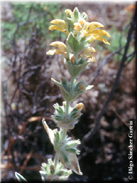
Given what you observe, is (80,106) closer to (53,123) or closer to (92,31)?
(92,31)

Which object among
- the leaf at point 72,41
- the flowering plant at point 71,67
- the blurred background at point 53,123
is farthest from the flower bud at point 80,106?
the blurred background at point 53,123

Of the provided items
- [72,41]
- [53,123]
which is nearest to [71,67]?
[72,41]

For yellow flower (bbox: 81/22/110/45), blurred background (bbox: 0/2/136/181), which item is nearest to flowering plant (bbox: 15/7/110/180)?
yellow flower (bbox: 81/22/110/45)

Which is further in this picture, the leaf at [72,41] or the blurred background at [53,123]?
the blurred background at [53,123]

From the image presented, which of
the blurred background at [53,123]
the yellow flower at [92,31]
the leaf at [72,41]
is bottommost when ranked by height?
the blurred background at [53,123]

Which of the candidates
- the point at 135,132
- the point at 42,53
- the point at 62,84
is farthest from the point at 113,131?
the point at 62,84

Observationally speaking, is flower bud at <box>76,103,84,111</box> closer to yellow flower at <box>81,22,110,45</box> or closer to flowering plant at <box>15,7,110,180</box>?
flowering plant at <box>15,7,110,180</box>

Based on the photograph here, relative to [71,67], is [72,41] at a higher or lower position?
higher

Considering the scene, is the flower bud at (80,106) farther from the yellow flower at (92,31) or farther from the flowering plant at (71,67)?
the yellow flower at (92,31)

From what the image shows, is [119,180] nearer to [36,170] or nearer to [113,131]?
[113,131]

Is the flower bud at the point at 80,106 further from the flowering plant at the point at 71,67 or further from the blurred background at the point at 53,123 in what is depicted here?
the blurred background at the point at 53,123

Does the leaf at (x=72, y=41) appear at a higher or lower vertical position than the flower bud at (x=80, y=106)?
higher
